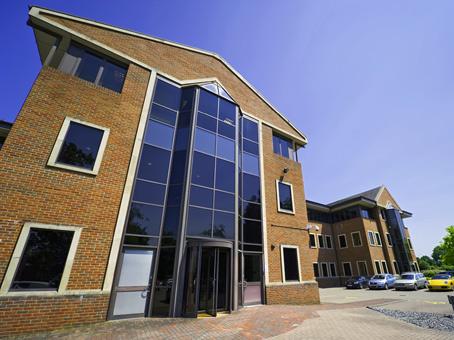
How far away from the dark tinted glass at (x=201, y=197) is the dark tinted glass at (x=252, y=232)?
263 cm

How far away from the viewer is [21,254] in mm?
6363

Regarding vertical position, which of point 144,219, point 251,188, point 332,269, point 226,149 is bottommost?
point 332,269

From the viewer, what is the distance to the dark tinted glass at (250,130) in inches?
551

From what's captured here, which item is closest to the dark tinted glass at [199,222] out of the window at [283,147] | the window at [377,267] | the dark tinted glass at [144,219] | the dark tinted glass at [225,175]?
the dark tinted glass at [144,219]

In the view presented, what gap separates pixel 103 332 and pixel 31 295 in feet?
7.65

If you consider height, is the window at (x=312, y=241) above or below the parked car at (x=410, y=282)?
above

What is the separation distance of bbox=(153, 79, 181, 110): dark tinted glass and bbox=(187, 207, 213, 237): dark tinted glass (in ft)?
18.3

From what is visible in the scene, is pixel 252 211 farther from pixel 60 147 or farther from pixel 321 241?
pixel 321 241

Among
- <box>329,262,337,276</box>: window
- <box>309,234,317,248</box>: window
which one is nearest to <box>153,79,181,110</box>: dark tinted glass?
<box>309,234,317,248</box>: window

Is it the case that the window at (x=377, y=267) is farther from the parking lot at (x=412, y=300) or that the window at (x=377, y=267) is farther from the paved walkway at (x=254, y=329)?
the paved walkway at (x=254, y=329)

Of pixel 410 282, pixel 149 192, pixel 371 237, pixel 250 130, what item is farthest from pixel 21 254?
pixel 371 237

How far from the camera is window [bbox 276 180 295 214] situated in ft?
44.7

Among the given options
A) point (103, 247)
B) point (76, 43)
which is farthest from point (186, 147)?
point (76, 43)

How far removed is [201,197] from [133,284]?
4.11 m
